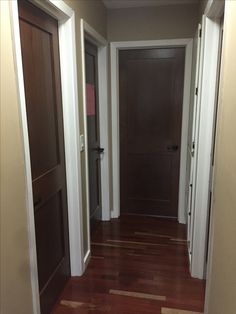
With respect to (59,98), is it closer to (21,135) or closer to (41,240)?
(21,135)

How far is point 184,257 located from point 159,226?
650 mm

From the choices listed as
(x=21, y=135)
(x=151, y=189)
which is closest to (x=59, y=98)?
(x=21, y=135)

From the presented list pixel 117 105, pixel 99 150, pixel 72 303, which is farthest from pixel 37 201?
pixel 117 105

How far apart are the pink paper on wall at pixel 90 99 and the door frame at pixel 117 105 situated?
400mm

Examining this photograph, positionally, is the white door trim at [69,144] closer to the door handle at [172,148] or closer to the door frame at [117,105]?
the door frame at [117,105]

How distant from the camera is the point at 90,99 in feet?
8.68

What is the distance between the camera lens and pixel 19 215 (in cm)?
130

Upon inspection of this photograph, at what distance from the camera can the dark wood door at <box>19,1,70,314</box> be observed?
1.53 meters

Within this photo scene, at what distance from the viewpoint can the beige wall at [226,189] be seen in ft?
3.66

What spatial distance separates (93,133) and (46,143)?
115cm

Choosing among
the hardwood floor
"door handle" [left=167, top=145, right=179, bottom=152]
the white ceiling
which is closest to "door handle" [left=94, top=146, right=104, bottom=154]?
"door handle" [left=167, top=145, right=179, bottom=152]

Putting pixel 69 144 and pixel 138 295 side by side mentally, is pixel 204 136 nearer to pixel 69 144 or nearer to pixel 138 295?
pixel 69 144

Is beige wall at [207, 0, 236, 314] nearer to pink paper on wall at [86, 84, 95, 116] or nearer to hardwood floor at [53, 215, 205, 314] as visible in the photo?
hardwood floor at [53, 215, 205, 314]

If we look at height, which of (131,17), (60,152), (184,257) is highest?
(131,17)
